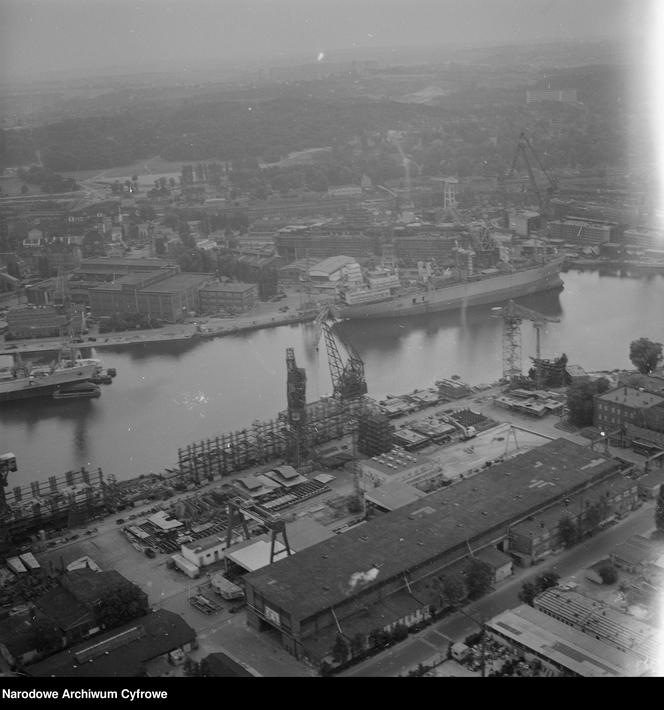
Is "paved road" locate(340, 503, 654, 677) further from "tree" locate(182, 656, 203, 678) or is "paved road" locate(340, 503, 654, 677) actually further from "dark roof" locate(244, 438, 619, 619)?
"tree" locate(182, 656, 203, 678)

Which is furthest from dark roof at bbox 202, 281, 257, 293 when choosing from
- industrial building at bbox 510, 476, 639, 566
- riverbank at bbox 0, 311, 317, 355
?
industrial building at bbox 510, 476, 639, 566

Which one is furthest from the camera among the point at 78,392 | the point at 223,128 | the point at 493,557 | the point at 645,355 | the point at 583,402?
the point at 223,128

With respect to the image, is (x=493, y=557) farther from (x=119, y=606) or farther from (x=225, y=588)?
(x=119, y=606)

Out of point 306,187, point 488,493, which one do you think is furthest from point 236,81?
point 488,493

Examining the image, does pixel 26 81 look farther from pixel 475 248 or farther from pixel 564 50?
pixel 564 50

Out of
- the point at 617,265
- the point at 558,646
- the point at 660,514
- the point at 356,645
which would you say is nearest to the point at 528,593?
the point at 558,646

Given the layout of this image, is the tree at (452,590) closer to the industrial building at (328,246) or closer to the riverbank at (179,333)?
the riverbank at (179,333)
